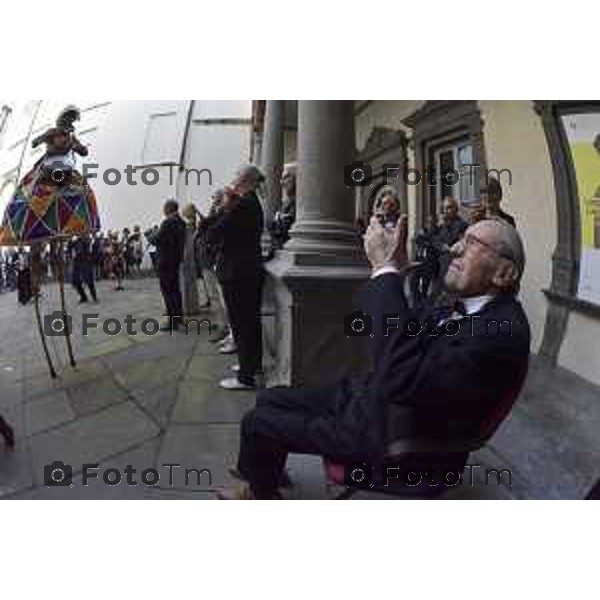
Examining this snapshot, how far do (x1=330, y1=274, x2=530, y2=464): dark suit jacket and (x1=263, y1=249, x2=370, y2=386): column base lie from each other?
102 millimetres

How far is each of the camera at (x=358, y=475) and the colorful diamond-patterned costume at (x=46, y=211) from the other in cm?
67

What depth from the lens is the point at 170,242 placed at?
131cm

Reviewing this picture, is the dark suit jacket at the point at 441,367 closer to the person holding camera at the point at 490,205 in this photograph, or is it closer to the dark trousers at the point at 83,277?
the person holding camera at the point at 490,205

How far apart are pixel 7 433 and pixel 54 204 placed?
0.45 metres

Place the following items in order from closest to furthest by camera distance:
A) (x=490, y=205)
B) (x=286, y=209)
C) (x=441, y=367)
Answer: (x=441, y=367) < (x=490, y=205) < (x=286, y=209)

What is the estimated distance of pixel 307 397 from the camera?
4.44 ft

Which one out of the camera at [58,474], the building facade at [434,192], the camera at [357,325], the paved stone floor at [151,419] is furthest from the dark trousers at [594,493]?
the camera at [58,474]

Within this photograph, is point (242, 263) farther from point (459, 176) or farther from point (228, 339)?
point (459, 176)

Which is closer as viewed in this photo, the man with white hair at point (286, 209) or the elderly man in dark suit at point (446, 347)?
the elderly man in dark suit at point (446, 347)

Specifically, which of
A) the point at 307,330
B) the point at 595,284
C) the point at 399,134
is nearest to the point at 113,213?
the point at 307,330

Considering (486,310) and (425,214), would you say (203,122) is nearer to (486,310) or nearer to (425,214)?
(425,214)

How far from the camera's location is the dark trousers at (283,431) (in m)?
1.34

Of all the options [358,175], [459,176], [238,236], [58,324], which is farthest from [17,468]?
[459,176]
